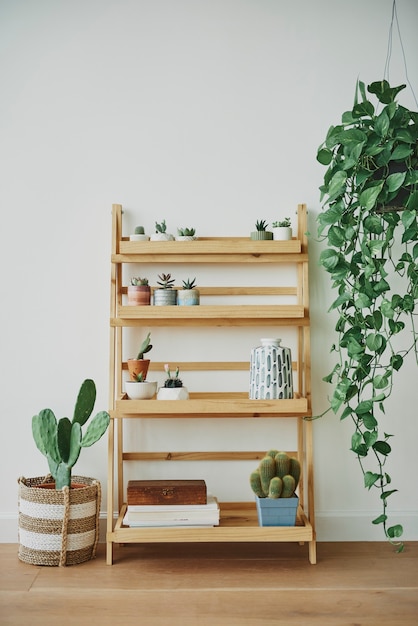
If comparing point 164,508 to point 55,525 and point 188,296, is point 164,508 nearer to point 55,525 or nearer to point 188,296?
point 55,525

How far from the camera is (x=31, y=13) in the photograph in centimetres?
285

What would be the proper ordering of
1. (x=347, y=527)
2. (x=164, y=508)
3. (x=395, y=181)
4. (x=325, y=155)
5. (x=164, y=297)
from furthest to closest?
(x=347, y=527), (x=164, y=297), (x=164, y=508), (x=325, y=155), (x=395, y=181)

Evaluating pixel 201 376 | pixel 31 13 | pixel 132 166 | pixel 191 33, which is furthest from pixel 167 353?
pixel 31 13

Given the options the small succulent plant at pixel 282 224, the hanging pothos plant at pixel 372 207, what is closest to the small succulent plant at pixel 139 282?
the small succulent plant at pixel 282 224

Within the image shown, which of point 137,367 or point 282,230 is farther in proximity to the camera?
point 282,230

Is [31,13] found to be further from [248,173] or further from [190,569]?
[190,569]

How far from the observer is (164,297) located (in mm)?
2588

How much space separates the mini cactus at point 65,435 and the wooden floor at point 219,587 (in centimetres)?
36

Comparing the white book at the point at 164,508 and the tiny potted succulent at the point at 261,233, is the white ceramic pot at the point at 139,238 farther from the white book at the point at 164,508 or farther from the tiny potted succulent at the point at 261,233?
the white book at the point at 164,508

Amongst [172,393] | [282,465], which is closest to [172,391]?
[172,393]

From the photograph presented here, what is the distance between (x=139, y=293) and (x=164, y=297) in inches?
3.9

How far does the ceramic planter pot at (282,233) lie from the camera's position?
105 inches

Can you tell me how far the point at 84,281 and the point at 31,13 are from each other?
1.14 metres

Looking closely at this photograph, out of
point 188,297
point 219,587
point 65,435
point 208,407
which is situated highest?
point 188,297
